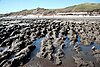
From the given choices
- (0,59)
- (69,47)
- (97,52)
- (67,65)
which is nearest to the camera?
(67,65)

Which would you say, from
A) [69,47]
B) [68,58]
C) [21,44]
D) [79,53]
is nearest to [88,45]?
[69,47]

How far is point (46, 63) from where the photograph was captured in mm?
22062

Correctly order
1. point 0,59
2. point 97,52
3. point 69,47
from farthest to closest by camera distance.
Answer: point 69,47 → point 97,52 → point 0,59

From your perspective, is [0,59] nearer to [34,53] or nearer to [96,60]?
[34,53]

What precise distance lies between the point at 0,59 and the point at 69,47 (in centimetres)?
1259

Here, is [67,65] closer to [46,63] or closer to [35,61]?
[46,63]

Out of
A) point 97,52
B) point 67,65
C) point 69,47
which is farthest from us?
point 69,47

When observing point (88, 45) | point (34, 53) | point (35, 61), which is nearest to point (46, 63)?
point (35, 61)

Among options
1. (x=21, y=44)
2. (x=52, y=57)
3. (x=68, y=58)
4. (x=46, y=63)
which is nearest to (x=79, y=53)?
(x=68, y=58)

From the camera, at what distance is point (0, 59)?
23.1 meters

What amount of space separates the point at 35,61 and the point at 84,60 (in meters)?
6.90

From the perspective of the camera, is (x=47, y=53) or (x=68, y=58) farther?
(x=47, y=53)

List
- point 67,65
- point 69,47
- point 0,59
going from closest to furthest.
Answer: point 67,65 → point 0,59 → point 69,47

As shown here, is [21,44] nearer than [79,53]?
No
